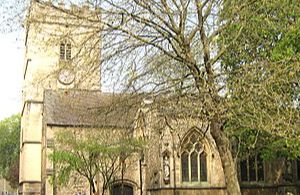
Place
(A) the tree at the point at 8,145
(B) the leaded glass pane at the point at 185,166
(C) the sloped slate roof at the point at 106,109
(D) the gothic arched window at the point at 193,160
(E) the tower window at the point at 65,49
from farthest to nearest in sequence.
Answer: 1. (A) the tree at the point at 8,145
2. (D) the gothic arched window at the point at 193,160
3. (B) the leaded glass pane at the point at 185,166
4. (C) the sloped slate roof at the point at 106,109
5. (E) the tower window at the point at 65,49

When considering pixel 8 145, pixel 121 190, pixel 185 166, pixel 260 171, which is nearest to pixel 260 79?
pixel 185 166

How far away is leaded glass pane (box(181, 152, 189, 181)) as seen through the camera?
25.6m

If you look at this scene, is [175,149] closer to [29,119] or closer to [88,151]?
[88,151]

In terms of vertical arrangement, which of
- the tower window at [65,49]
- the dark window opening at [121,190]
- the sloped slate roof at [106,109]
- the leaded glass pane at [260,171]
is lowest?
the dark window opening at [121,190]

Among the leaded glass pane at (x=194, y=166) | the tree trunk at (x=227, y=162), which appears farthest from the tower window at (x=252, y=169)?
the tree trunk at (x=227, y=162)

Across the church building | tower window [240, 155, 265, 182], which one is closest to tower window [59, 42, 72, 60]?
the church building

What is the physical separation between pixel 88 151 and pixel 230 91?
41.9 feet

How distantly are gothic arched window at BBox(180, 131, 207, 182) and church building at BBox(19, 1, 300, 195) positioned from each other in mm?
52

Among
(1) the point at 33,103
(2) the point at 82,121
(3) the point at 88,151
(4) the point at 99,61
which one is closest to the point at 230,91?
(4) the point at 99,61

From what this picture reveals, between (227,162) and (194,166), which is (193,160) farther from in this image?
(227,162)

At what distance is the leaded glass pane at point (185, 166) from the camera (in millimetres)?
25611

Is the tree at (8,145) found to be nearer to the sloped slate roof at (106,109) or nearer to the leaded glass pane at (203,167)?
the leaded glass pane at (203,167)

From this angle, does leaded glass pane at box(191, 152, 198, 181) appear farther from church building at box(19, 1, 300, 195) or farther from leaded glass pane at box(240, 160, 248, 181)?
leaded glass pane at box(240, 160, 248, 181)

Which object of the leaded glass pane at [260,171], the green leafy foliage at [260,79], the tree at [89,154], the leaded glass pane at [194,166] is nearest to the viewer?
the green leafy foliage at [260,79]
